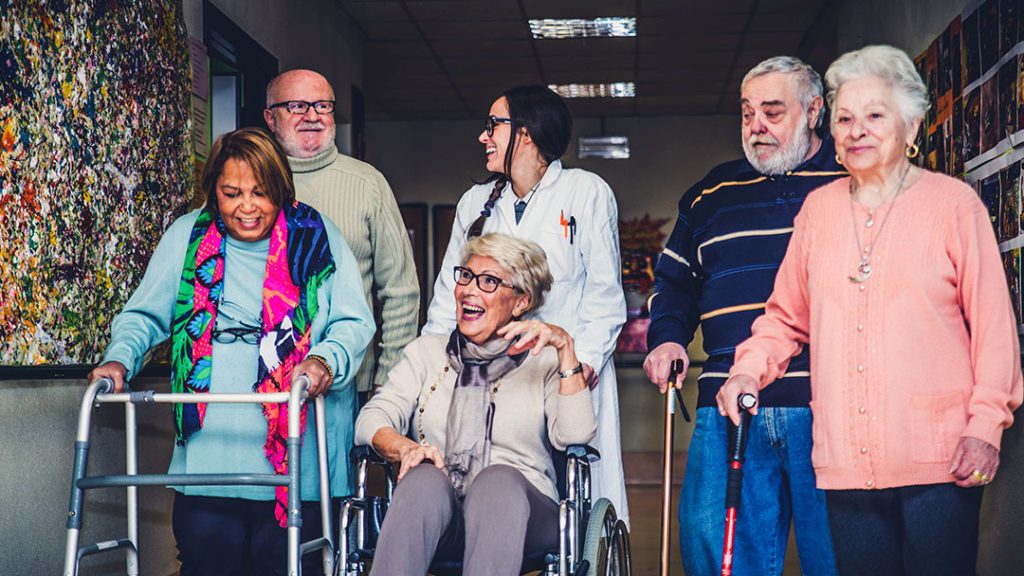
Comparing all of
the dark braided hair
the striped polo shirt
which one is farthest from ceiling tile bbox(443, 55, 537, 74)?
the striped polo shirt

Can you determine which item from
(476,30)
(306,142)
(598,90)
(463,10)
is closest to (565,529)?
(306,142)

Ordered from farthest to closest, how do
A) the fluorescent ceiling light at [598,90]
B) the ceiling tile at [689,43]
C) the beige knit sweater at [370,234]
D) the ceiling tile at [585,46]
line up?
the fluorescent ceiling light at [598,90] < the ceiling tile at [585,46] < the ceiling tile at [689,43] < the beige knit sweater at [370,234]

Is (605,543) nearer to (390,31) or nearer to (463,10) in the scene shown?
(463,10)

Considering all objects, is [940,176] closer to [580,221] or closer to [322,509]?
[580,221]

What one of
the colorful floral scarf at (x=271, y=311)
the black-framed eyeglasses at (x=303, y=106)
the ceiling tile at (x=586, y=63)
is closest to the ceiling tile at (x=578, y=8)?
the ceiling tile at (x=586, y=63)

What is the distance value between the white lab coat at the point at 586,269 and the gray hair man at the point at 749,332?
0.30 m

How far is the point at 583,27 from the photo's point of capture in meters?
6.88

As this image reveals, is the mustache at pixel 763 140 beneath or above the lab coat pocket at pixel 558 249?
above

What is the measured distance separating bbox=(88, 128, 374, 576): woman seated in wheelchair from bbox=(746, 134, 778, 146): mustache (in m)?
1.01

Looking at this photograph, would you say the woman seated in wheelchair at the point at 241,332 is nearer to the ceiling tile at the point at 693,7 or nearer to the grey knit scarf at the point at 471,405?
the grey knit scarf at the point at 471,405

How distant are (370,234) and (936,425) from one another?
178 centimetres

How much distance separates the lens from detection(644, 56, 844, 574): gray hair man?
2164 millimetres

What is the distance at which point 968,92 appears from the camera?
3578 mm

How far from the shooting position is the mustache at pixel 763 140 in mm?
2275
